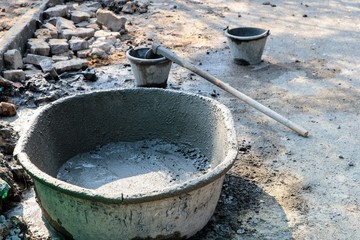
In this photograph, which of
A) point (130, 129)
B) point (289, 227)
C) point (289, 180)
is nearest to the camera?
point (289, 227)

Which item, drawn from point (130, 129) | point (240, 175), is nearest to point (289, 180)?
point (240, 175)

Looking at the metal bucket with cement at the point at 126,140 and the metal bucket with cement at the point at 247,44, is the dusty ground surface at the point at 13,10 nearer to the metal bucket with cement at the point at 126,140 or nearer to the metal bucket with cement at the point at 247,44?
the metal bucket with cement at the point at 247,44

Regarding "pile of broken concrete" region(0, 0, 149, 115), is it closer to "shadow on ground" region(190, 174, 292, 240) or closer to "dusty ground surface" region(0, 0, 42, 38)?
"dusty ground surface" region(0, 0, 42, 38)

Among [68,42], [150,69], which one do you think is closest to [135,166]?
[150,69]

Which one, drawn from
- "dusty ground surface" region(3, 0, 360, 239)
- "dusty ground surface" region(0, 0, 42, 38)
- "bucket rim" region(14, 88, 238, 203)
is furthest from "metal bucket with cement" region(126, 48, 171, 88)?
"dusty ground surface" region(0, 0, 42, 38)

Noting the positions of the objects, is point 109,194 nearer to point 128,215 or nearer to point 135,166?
point 128,215

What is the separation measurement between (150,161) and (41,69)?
278 centimetres

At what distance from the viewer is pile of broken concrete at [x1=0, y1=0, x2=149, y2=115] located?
20.0 feet

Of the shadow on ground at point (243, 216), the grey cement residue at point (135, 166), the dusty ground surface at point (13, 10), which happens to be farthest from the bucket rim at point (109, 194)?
the dusty ground surface at point (13, 10)

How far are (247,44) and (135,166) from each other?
2.91 metres

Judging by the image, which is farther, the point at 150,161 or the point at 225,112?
the point at 150,161

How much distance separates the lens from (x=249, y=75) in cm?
632

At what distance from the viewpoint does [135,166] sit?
13.6ft

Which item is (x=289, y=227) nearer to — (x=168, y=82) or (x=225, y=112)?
(x=225, y=112)
